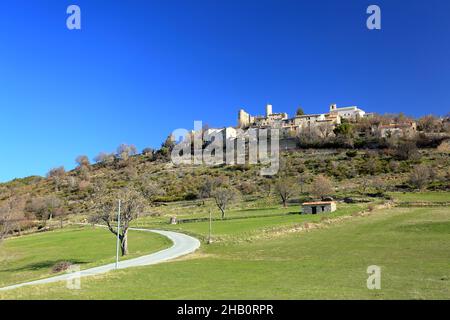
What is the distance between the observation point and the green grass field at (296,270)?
17.9 meters

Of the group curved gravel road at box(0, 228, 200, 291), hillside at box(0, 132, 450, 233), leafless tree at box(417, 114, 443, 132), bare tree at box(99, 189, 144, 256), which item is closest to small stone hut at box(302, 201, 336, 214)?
hillside at box(0, 132, 450, 233)

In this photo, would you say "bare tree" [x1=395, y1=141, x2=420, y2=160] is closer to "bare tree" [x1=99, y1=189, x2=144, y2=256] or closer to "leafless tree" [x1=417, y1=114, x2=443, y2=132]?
"leafless tree" [x1=417, y1=114, x2=443, y2=132]

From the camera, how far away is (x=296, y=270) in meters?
25.1

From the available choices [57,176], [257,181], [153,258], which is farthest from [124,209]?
[57,176]

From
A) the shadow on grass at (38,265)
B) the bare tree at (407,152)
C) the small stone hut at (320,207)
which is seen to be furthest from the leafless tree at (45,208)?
the bare tree at (407,152)

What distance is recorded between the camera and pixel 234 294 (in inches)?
684

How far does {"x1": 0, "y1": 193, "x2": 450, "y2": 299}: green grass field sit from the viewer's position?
58.6ft

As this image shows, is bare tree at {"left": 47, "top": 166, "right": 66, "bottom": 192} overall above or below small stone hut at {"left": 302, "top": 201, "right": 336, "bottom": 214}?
above

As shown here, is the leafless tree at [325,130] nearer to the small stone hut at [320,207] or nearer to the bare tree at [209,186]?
the bare tree at [209,186]

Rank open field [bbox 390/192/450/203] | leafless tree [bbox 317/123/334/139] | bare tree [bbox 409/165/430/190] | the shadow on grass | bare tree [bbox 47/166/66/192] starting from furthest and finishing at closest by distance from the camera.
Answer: leafless tree [bbox 317/123/334/139], bare tree [bbox 47/166/66/192], bare tree [bbox 409/165/430/190], open field [bbox 390/192/450/203], the shadow on grass

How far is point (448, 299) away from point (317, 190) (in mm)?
68616

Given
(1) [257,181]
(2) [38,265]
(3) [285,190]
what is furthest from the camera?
(1) [257,181]

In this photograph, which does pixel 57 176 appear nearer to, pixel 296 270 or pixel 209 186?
pixel 209 186
